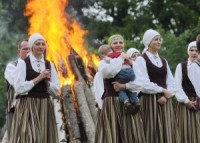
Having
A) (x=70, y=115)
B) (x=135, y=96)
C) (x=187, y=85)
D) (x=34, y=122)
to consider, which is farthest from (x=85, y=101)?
(x=135, y=96)

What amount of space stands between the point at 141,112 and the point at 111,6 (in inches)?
707

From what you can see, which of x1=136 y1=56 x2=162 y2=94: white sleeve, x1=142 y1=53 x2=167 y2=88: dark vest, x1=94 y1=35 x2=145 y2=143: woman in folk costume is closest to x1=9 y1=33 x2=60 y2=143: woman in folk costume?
x1=94 y1=35 x2=145 y2=143: woman in folk costume

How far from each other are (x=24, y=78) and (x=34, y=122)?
0.63 meters

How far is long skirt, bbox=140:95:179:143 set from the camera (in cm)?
991

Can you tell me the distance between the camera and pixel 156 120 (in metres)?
9.96

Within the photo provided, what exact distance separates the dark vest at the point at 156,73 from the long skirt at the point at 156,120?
0.22m

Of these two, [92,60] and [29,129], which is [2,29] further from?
[29,129]

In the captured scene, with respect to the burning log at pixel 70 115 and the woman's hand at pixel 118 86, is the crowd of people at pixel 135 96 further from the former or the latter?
the burning log at pixel 70 115

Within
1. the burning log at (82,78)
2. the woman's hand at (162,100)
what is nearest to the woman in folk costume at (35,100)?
the woman's hand at (162,100)

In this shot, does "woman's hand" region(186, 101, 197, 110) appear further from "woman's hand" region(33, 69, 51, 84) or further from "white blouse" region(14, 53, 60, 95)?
"woman's hand" region(33, 69, 51, 84)

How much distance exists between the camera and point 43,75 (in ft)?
31.0

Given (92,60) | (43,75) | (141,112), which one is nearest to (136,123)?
(141,112)

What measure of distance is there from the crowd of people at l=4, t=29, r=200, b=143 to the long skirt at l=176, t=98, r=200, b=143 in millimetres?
1236

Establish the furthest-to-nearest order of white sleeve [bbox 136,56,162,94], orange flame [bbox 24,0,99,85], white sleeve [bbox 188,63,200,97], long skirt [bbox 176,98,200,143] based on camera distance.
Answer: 1. orange flame [bbox 24,0,99,85]
2. long skirt [bbox 176,98,200,143]
3. white sleeve [bbox 188,63,200,97]
4. white sleeve [bbox 136,56,162,94]
